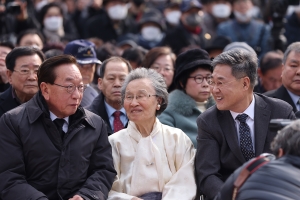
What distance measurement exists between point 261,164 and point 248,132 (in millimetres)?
1497

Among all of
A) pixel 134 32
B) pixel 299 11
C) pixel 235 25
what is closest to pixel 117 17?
pixel 134 32

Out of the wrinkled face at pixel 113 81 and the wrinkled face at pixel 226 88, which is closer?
the wrinkled face at pixel 226 88

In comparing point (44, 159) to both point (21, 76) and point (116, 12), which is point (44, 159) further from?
point (116, 12)

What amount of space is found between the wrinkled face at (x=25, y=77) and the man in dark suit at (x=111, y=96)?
25.2 inches

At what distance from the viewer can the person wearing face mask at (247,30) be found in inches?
427

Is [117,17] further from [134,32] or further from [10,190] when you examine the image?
[10,190]

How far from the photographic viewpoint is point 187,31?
1111 cm

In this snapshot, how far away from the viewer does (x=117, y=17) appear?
12055 mm

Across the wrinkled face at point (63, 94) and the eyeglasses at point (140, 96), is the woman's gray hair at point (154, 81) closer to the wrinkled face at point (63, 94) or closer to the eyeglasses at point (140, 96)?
the eyeglasses at point (140, 96)

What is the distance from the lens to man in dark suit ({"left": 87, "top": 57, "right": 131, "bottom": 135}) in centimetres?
686

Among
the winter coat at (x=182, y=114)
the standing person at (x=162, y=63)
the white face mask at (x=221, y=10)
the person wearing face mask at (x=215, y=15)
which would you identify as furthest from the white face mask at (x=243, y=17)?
the winter coat at (x=182, y=114)

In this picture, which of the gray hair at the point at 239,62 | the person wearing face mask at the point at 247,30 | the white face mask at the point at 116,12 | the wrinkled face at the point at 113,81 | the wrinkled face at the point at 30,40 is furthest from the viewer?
the white face mask at the point at 116,12

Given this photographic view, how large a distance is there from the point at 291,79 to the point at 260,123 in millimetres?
1339

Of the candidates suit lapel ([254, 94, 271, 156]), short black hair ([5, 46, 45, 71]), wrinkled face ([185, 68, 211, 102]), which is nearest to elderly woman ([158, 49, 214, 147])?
wrinkled face ([185, 68, 211, 102])
